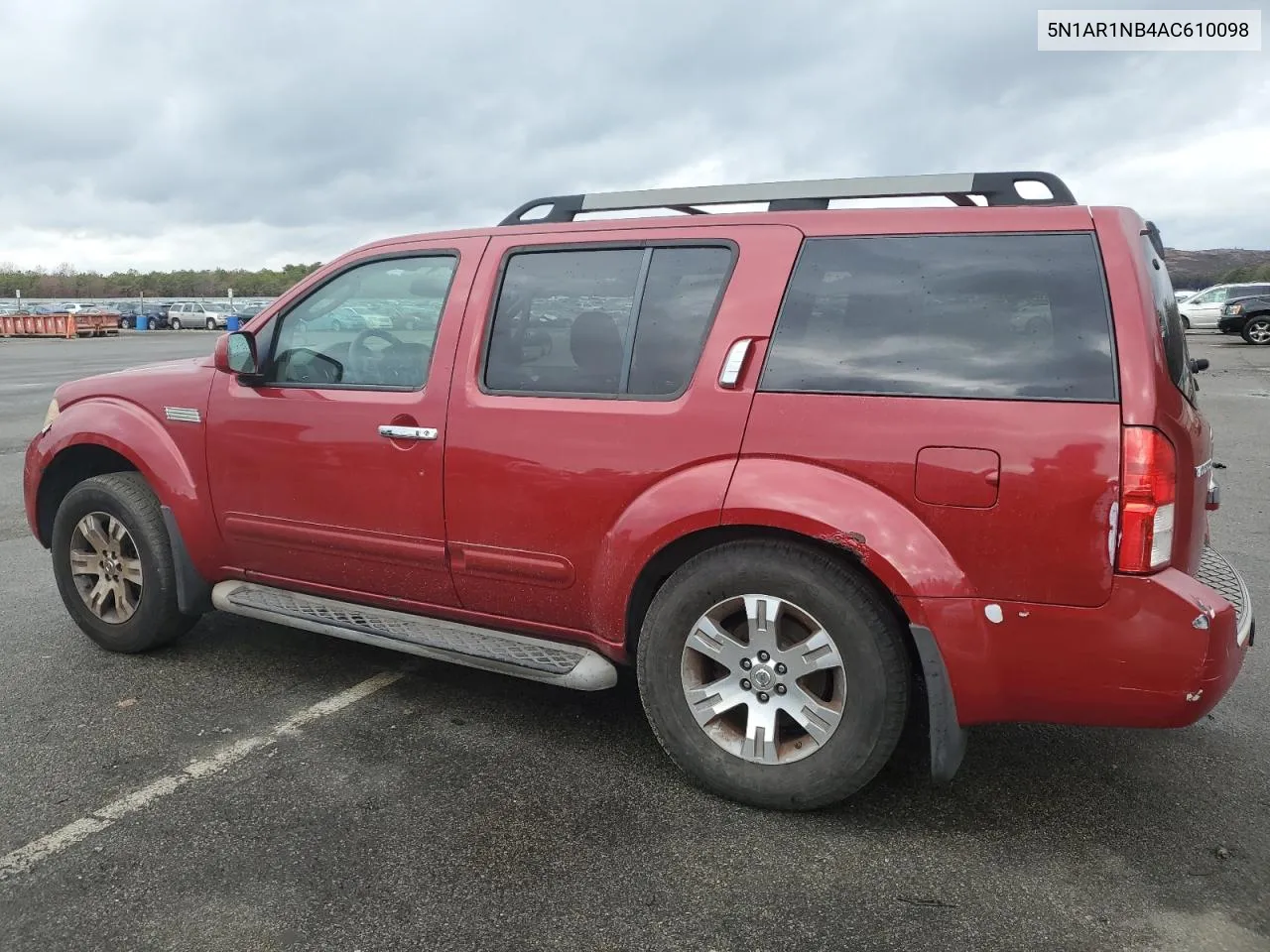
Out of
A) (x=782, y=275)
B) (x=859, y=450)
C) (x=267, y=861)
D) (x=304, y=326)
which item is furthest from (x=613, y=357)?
(x=267, y=861)

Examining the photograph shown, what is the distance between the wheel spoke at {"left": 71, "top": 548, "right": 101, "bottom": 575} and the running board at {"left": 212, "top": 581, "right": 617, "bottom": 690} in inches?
26.2

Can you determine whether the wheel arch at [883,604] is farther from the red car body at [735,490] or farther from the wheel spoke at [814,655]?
the wheel spoke at [814,655]

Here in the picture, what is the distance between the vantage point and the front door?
356 cm

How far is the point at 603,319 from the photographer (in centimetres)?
335

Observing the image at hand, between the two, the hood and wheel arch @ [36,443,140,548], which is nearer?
the hood

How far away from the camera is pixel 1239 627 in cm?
278

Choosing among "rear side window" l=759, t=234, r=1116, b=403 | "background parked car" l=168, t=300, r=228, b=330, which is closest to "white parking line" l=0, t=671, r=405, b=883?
"rear side window" l=759, t=234, r=1116, b=403

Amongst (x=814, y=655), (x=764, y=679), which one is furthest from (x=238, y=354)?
(x=814, y=655)

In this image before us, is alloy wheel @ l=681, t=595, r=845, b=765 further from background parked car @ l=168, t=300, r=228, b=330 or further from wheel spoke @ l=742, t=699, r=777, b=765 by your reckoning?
background parked car @ l=168, t=300, r=228, b=330

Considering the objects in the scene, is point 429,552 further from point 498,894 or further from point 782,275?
point 782,275

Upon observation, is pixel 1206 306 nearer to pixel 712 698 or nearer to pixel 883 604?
pixel 883 604

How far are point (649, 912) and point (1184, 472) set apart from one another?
6.01ft

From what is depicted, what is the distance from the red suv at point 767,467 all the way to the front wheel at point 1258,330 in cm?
2833

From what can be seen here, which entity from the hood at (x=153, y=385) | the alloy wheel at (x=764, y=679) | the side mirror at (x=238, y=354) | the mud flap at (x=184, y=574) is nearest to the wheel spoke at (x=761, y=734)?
the alloy wheel at (x=764, y=679)
